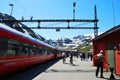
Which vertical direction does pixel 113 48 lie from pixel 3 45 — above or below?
above

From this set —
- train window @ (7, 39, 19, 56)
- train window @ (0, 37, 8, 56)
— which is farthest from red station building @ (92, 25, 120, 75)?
train window @ (0, 37, 8, 56)

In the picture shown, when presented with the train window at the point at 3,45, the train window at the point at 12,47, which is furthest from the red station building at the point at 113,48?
the train window at the point at 3,45

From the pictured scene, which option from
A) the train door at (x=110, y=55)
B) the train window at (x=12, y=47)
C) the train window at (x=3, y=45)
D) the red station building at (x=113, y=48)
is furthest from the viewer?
the train door at (x=110, y=55)

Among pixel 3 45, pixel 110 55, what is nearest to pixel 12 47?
pixel 3 45

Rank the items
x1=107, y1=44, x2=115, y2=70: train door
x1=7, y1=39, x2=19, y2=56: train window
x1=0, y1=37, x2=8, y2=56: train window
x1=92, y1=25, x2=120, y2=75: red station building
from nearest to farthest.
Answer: x1=0, y1=37, x2=8, y2=56: train window, x1=7, y1=39, x2=19, y2=56: train window, x1=92, y1=25, x2=120, y2=75: red station building, x1=107, y1=44, x2=115, y2=70: train door

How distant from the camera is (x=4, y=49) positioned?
446 inches

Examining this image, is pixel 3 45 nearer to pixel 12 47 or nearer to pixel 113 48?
pixel 12 47

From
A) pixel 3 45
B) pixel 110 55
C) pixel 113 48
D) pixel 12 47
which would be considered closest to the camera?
pixel 3 45

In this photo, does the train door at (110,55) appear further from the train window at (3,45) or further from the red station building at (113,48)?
the train window at (3,45)

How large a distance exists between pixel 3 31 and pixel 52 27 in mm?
18402

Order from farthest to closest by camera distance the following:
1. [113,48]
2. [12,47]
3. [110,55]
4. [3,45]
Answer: [110,55] < [113,48] < [12,47] < [3,45]

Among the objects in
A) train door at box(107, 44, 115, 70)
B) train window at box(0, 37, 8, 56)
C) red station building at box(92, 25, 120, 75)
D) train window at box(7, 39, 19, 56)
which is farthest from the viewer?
train door at box(107, 44, 115, 70)

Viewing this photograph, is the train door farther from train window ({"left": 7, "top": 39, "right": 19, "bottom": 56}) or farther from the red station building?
train window ({"left": 7, "top": 39, "right": 19, "bottom": 56})

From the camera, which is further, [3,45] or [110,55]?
[110,55]
